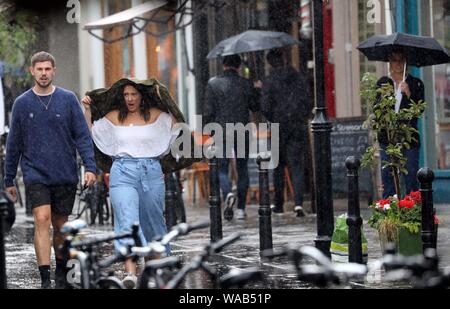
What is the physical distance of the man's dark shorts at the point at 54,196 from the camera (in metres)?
11.6

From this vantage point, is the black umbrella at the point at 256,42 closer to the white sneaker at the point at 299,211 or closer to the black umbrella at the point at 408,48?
the white sneaker at the point at 299,211

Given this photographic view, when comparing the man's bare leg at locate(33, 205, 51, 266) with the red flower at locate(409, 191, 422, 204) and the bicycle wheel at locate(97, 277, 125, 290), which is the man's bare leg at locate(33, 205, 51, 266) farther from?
the bicycle wheel at locate(97, 277, 125, 290)

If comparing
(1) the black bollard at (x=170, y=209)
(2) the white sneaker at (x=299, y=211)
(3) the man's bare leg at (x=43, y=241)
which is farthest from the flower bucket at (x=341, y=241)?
(2) the white sneaker at (x=299, y=211)

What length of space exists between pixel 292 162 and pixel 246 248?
4.41 metres

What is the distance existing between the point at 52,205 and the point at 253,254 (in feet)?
9.67

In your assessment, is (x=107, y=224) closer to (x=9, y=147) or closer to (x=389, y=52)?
(x=389, y=52)

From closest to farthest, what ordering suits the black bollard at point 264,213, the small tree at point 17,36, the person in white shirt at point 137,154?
the person in white shirt at point 137,154 < the black bollard at point 264,213 < the small tree at point 17,36

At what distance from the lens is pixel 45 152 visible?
38.1 feet

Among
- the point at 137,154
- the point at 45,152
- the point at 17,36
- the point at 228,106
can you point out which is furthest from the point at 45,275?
the point at 17,36

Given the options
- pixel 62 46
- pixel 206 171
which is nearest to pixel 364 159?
pixel 206 171

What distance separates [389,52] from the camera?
15680 millimetres

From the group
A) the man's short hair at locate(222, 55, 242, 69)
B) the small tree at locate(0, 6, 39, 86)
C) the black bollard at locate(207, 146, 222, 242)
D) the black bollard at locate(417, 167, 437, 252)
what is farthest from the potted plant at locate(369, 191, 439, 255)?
the small tree at locate(0, 6, 39, 86)

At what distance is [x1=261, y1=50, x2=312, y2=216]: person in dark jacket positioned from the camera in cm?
1923

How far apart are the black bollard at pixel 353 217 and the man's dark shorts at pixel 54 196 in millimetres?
2276
